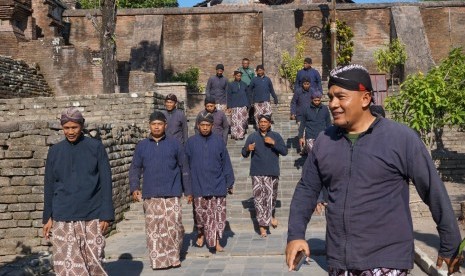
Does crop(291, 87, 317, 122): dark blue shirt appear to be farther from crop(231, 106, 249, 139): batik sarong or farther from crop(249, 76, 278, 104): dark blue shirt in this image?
crop(231, 106, 249, 139): batik sarong

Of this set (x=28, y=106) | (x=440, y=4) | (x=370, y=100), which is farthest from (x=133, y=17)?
(x=370, y=100)

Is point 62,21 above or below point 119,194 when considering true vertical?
above

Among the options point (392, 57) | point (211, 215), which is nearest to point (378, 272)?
A: point (211, 215)

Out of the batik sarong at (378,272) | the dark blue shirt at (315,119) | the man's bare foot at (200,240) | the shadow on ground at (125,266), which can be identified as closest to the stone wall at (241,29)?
the dark blue shirt at (315,119)

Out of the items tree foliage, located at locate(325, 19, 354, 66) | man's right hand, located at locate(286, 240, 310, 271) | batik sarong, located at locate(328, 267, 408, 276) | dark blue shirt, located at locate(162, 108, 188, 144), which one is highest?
tree foliage, located at locate(325, 19, 354, 66)

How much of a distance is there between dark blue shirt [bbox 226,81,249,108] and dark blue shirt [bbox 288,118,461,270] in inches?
439

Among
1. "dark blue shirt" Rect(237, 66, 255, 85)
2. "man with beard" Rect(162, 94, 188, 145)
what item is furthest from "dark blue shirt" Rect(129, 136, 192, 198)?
"dark blue shirt" Rect(237, 66, 255, 85)

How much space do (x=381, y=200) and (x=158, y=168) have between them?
179 inches

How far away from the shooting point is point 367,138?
10.9 ft

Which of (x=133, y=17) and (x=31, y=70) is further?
(x=133, y=17)

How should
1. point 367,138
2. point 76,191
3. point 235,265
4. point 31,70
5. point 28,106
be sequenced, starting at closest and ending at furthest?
point 367,138
point 76,191
point 235,265
point 28,106
point 31,70

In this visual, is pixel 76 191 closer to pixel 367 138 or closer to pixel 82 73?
pixel 367 138

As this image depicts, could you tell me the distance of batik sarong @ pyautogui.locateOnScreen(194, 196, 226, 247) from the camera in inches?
321

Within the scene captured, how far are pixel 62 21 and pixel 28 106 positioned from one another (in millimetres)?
10917
